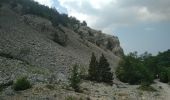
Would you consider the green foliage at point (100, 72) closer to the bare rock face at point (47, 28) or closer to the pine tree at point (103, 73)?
the pine tree at point (103, 73)

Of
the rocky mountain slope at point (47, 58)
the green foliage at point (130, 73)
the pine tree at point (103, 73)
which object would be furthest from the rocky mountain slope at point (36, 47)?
the green foliage at point (130, 73)

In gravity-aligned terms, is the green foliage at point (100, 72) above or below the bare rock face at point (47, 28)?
below

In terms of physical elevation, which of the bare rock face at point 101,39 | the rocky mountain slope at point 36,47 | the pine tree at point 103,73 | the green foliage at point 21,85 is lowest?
the green foliage at point 21,85

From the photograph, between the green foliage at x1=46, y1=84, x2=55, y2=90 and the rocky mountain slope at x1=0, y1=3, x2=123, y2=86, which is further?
the rocky mountain slope at x1=0, y1=3, x2=123, y2=86

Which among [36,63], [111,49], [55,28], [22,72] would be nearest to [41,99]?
[22,72]

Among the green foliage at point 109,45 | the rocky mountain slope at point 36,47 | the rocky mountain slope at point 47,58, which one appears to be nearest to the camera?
the rocky mountain slope at point 47,58

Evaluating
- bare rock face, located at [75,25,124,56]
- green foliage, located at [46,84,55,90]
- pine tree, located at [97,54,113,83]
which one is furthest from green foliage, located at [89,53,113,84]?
bare rock face, located at [75,25,124,56]

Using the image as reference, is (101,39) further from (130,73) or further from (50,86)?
(50,86)

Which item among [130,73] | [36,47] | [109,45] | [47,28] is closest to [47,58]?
[36,47]

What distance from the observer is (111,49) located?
498 feet

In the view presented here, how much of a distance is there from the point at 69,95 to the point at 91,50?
74084mm

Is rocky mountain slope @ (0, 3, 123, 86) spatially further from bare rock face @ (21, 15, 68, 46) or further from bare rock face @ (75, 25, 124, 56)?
bare rock face @ (75, 25, 124, 56)

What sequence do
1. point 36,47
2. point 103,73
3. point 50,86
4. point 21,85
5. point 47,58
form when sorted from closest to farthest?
point 21,85
point 50,86
point 103,73
point 47,58
point 36,47

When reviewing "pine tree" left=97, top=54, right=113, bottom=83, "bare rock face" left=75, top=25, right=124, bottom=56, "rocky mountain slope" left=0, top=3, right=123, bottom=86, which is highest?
"bare rock face" left=75, top=25, right=124, bottom=56
